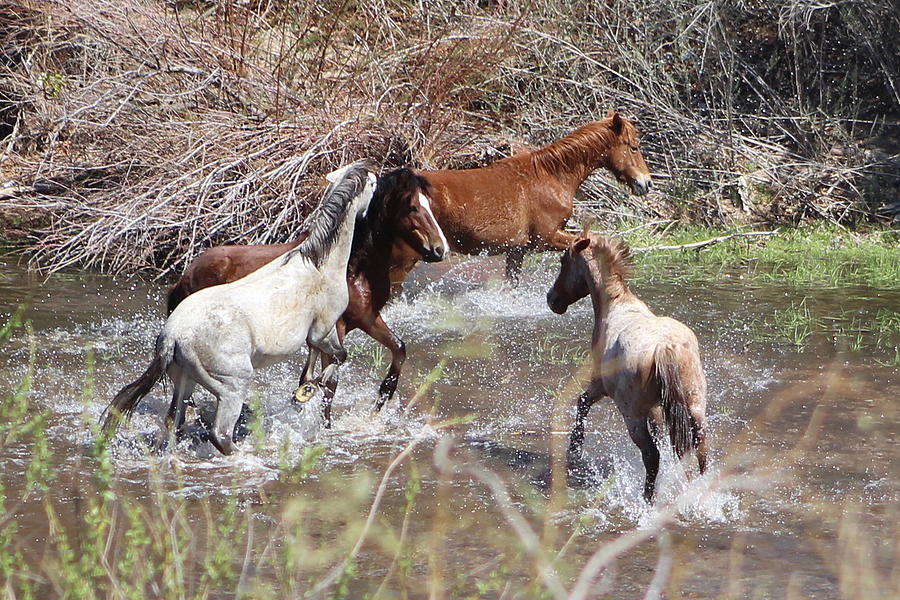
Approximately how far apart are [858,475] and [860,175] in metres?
8.00

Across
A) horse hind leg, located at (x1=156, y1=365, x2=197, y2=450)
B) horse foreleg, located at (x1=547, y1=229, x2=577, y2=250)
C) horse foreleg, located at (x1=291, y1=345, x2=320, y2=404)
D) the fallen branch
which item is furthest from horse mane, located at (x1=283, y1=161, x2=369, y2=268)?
the fallen branch

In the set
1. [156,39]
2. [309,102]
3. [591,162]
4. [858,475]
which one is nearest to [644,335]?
[858,475]

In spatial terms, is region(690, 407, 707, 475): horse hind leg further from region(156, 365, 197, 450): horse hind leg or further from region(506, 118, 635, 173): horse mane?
region(506, 118, 635, 173): horse mane

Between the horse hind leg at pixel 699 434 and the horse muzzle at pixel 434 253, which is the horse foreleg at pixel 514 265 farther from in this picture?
the horse hind leg at pixel 699 434

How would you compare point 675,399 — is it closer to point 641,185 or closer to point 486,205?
point 486,205

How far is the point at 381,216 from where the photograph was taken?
6918mm

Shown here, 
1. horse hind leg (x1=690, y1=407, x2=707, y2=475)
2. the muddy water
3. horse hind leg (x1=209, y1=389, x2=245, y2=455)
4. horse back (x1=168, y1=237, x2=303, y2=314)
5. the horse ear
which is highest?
the horse ear

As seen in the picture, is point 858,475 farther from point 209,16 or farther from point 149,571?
point 209,16

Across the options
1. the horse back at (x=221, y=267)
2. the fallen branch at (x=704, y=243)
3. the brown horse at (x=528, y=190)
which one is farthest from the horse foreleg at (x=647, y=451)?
the fallen branch at (x=704, y=243)

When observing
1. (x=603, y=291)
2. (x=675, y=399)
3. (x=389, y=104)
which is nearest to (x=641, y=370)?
(x=675, y=399)

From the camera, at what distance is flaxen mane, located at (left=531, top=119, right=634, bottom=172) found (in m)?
10.0

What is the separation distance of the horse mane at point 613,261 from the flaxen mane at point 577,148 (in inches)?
159

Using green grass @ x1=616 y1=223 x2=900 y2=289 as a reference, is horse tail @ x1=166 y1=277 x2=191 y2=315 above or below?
above

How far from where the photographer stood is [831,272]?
10.6m
